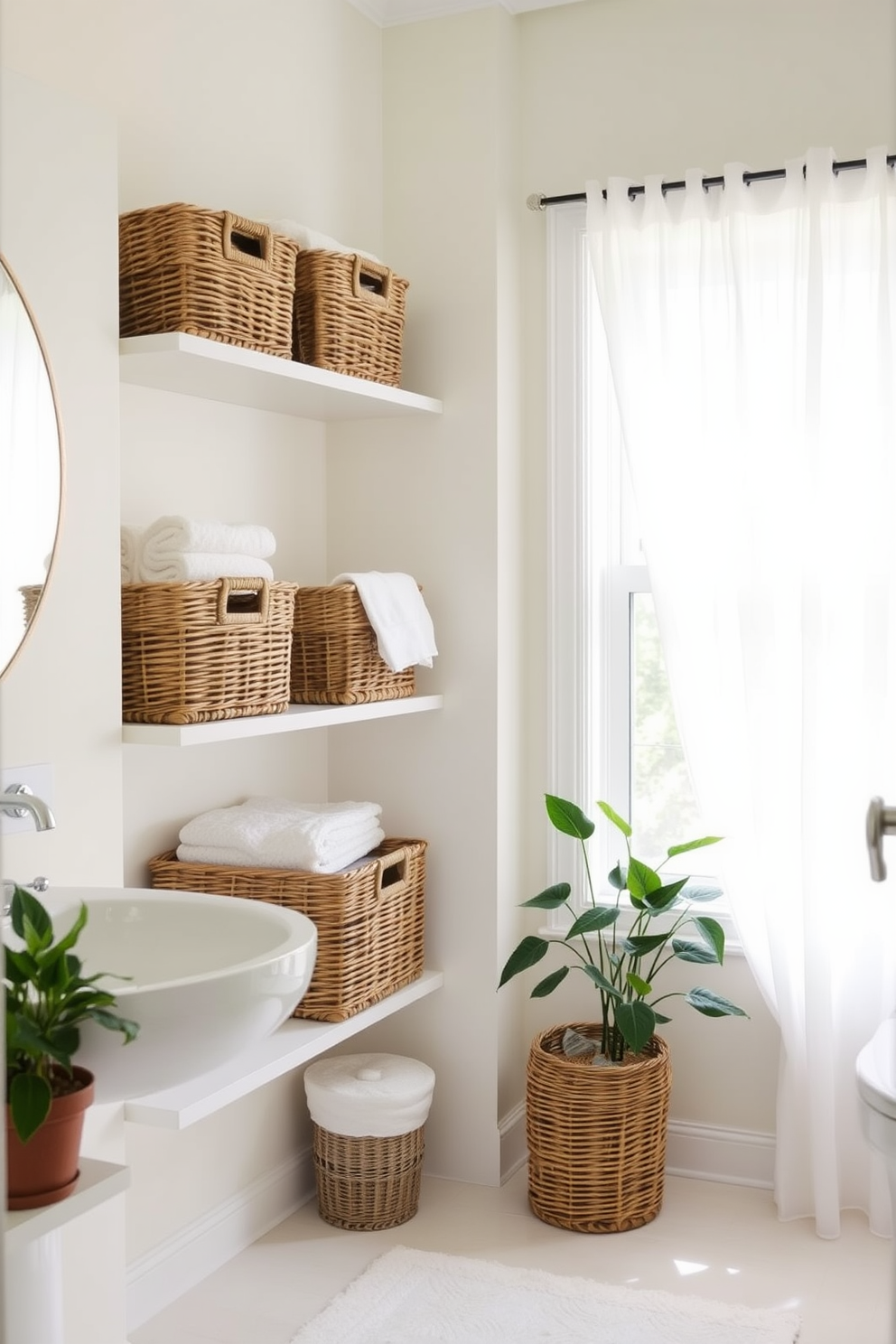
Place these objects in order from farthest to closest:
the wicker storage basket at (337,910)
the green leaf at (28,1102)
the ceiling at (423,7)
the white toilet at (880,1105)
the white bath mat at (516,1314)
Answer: the ceiling at (423,7) → the wicker storage basket at (337,910) → the white bath mat at (516,1314) → the white toilet at (880,1105) → the green leaf at (28,1102)

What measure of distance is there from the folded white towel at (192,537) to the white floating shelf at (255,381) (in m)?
0.24

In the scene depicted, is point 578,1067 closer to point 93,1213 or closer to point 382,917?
point 382,917

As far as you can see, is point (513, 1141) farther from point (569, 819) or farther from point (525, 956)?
point (569, 819)

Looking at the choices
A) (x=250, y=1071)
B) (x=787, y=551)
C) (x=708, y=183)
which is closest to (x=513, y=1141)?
(x=250, y=1071)

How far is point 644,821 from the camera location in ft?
9.12

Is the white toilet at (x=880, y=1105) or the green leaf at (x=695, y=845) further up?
the green leaf at (x=695, y=845)

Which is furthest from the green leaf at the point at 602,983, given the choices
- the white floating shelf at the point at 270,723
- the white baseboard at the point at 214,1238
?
the white baseboard at the point at 214,1238

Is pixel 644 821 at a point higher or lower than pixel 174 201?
lower

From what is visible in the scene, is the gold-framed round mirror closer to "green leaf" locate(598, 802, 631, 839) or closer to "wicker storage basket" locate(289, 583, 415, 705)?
"wicker storage basket" locate(289, 583, 415, 705)

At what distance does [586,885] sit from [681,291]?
1.30m

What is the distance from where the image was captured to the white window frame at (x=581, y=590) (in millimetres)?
2725

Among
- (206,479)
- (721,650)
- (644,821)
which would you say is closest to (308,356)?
(206,479)

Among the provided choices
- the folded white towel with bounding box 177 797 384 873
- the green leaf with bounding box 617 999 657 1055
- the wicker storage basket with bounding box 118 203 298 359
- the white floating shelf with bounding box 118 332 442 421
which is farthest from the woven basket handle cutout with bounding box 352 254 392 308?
the green leaf with bounding box 617 999 657 1055

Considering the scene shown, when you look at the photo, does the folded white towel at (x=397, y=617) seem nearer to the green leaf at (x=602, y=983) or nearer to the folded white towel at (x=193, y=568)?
the folded white towel at (x=193, y=568)
